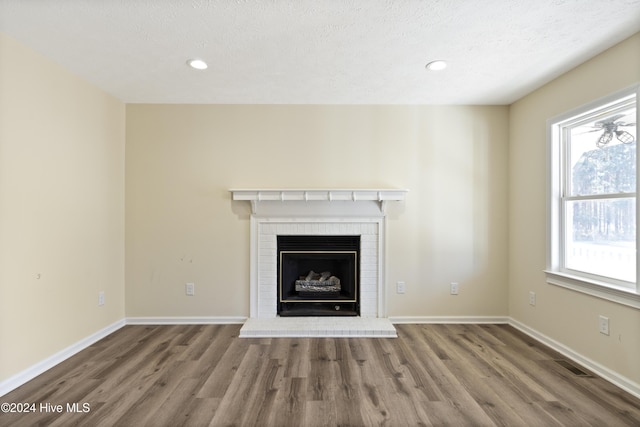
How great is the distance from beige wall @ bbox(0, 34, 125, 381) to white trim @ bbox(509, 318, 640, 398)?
4.19m

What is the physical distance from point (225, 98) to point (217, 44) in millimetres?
972

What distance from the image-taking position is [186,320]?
10.3 ft

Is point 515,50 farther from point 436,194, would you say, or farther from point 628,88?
point 436,194

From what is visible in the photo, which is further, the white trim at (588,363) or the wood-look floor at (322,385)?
the white trim at (588,363)

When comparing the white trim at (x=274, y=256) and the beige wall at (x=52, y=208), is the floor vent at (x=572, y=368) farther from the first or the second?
the beige wall at (x=52, y=208)

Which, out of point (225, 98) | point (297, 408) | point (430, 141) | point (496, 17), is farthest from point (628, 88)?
point (225, 98)

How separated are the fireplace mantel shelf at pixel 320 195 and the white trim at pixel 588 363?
182 centimetres

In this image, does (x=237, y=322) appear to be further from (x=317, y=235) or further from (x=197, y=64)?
(x=197, y=64)

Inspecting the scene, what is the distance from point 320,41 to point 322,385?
2.39 meters

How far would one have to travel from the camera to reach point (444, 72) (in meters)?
2.44

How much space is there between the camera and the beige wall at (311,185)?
3.14 m

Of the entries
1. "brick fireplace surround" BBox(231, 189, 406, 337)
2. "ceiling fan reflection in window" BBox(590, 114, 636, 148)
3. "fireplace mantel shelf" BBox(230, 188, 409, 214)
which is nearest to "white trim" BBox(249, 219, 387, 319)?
"brick fireplace surround" BBox(231, 189, 406, 337)

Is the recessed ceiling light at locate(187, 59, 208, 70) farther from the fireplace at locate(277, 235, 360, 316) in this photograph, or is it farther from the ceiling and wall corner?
the fireplace at locate(277, 235, 360, 316)

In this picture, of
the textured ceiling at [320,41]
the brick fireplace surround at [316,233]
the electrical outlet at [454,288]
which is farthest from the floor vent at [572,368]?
the textured ceiling at [320,41]
